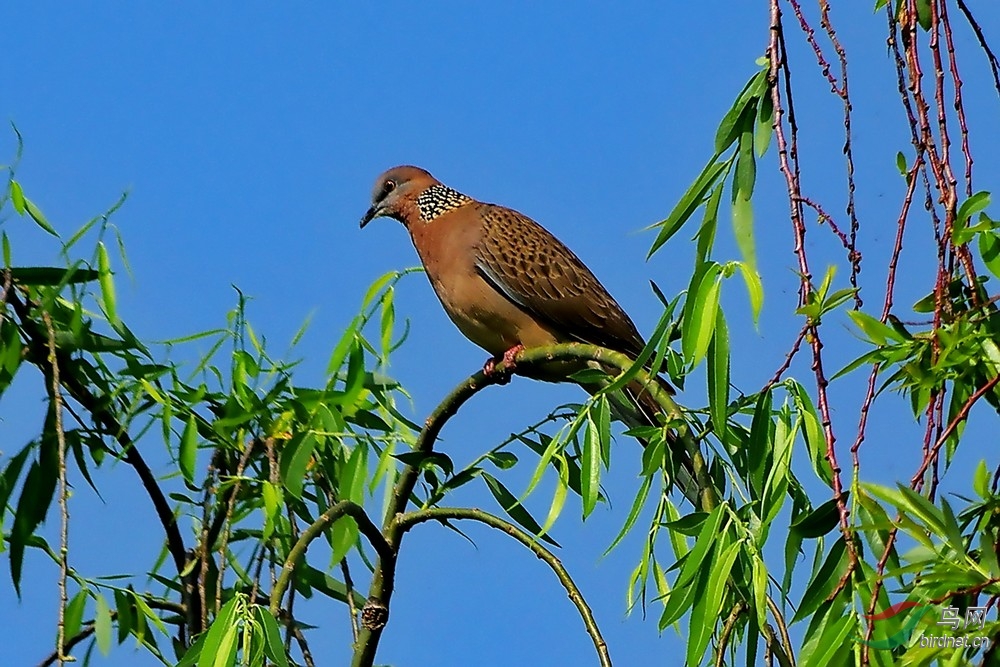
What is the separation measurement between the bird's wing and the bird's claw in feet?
0.82

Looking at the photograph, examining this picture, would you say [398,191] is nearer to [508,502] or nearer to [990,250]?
[508,502]

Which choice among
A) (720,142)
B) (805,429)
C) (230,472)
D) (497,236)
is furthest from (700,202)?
(497,236)

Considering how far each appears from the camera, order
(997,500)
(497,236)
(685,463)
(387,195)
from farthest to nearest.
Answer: (387,195) → (497,236) → (685,463) → (997,500)

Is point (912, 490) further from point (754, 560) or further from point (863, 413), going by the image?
point (754, 560)

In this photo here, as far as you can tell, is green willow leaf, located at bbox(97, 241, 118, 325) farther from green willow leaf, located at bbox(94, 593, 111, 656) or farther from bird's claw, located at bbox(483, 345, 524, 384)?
bird's claw, located at bbox(483, 345, 524, 384)

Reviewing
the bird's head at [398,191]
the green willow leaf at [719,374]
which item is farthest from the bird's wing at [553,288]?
the green willow leaf at [719,374]

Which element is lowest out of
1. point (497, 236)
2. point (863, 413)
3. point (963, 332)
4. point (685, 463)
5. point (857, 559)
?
point (857, 559)

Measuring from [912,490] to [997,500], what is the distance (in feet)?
0.66

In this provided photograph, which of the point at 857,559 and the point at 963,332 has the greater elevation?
the point at 963,332

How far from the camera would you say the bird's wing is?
4734mm

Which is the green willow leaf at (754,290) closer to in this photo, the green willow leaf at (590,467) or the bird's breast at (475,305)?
the green willow leaf at (590,467)

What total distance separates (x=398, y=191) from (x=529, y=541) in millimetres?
3078

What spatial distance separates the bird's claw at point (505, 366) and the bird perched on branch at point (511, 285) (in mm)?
12

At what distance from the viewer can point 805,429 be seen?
2162 millimetres
